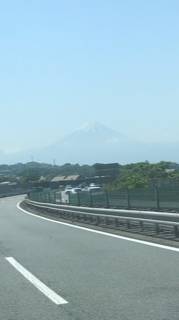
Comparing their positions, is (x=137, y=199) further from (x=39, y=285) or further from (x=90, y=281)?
(x=39, y=285)

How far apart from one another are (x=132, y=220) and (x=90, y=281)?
32.9ft

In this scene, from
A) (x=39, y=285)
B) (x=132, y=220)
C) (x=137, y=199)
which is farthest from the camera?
(x=137, y=199)

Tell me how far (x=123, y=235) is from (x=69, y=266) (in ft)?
22.4

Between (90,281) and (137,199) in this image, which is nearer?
(90,281)

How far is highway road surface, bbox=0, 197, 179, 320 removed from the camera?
915 centimetres

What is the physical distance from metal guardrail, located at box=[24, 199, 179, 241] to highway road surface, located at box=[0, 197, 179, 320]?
97cm

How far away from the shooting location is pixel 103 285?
11.3 meters

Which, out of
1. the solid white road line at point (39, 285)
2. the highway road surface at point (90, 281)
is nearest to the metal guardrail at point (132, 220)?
the highway road surface at point (90, 281)

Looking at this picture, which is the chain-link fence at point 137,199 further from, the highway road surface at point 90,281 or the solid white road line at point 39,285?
the solid white road line at point 39,285

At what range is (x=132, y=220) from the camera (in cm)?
2186

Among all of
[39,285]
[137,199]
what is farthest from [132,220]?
[39,285]

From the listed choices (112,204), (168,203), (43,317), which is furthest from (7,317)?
(112,204)

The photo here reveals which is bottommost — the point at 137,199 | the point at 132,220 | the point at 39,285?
the point at 39,285

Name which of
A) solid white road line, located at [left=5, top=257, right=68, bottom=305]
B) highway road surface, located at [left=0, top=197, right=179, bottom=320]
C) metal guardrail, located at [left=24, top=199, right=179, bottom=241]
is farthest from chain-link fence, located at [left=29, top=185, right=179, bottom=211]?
solid white road line, located at [left=5, top=257, right=68, bottom=305]
